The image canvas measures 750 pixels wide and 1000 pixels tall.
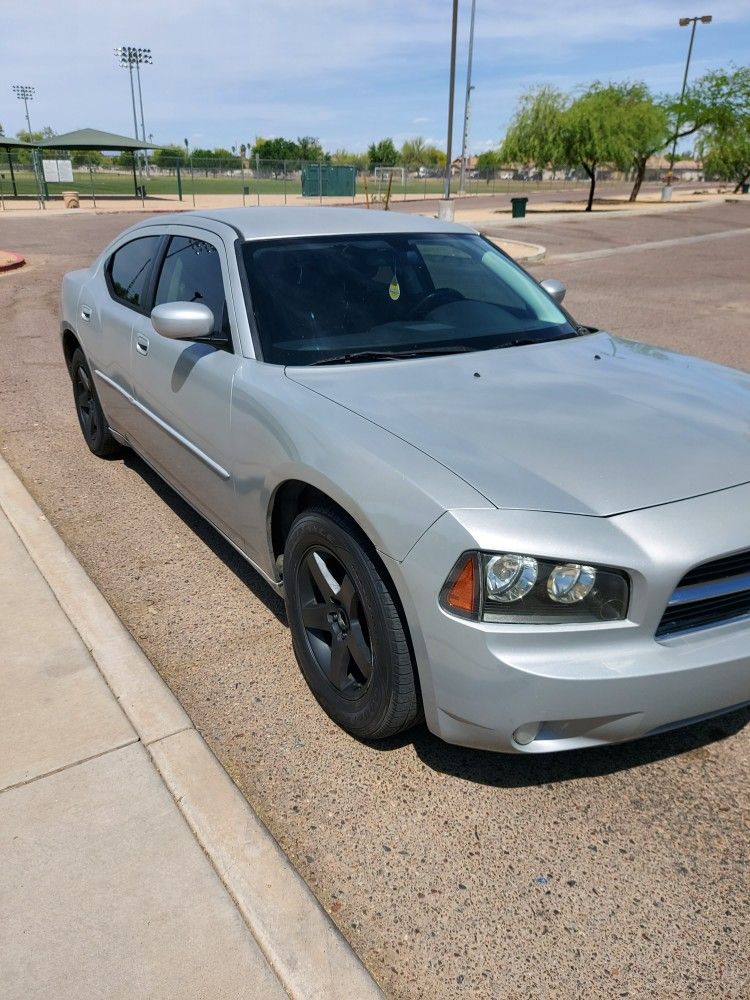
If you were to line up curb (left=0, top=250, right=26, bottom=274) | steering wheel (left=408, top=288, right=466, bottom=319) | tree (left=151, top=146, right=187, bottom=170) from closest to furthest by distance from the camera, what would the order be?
steering wheel (left=408, top=288, right=466, bottom=319), curb (left=0, top=250, right=26, bottom=274), tree (left=151, top=146, right=187, bottom=170)

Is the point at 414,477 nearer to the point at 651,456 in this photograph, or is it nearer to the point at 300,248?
the point at 651,456

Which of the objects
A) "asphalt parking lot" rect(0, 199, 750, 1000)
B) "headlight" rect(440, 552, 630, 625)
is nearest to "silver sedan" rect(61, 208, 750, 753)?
"headlight" rect(440, 552, 630, 625)

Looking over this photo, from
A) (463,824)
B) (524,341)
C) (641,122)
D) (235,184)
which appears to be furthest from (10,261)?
(235,184)

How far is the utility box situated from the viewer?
40125 millimetres

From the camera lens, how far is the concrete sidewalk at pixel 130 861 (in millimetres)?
1944

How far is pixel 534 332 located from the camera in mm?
3561

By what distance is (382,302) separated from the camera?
339 centimetres

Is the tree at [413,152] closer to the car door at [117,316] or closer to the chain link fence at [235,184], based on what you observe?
the chain link fence at [235,184]

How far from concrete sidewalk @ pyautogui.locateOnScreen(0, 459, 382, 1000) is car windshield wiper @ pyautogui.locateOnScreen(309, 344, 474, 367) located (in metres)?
1.38

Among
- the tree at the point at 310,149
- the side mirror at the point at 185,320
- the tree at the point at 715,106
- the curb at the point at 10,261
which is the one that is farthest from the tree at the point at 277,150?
the side mirror at the point at 185,320

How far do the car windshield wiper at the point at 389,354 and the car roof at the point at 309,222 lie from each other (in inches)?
29.7

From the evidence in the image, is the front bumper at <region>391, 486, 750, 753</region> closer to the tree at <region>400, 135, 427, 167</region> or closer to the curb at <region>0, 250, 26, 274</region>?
the curb at <region>0, 250, 26, 274</region>

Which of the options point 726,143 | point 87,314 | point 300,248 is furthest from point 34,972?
point 726,143

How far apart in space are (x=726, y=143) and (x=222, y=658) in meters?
57.9
